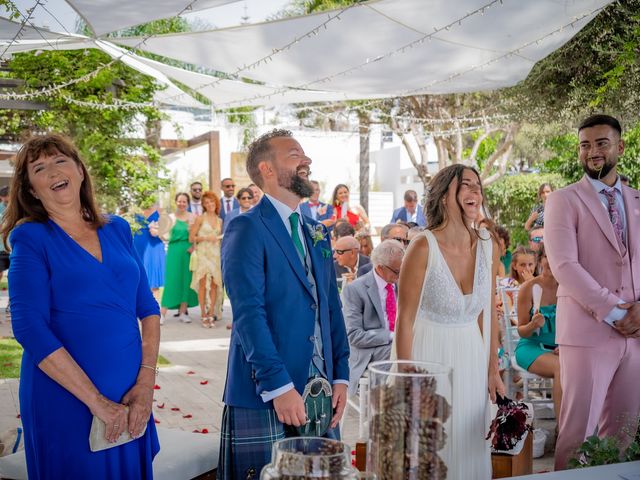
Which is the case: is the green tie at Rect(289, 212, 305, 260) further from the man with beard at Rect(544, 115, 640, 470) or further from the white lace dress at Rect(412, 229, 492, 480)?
the man with beard at Rect(544, 115, 640, 470)

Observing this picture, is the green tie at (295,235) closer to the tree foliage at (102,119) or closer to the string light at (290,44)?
the string light at (290,44)

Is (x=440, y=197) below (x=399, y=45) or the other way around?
below

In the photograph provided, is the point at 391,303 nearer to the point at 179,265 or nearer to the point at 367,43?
the point at 367,43

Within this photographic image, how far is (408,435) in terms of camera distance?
4.33 feet

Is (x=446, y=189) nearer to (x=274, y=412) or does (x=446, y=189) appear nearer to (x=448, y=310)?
(x=448, y=310)

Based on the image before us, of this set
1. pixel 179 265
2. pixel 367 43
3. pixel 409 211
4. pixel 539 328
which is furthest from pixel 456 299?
pixel 409 211

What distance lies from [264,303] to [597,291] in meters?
1.92

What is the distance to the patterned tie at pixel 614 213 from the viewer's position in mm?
3848

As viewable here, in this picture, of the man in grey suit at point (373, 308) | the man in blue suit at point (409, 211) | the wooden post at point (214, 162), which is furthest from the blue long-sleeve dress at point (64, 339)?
the wooden post at point (214, 162)

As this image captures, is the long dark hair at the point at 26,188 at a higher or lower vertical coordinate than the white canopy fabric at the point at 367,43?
lower

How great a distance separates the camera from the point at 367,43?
7.66 metres

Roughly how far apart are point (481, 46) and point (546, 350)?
364 centimetres

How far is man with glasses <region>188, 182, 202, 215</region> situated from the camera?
12.3 m

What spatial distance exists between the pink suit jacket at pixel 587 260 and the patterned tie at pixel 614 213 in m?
0.05
